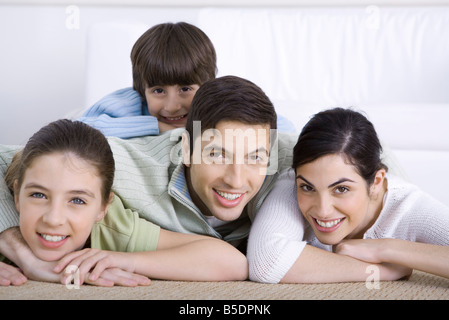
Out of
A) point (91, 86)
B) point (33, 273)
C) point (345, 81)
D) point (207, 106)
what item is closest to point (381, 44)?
point (345, 81)

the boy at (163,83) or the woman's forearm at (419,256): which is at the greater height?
the boy at (163,83)

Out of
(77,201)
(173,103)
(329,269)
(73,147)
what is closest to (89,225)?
(77,201)

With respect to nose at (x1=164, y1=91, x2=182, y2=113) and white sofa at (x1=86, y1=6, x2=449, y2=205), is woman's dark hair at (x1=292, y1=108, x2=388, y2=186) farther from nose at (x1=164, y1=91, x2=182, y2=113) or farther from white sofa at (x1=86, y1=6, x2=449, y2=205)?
white sofa at (x1=86, y1=6, x2=449, y2=205)

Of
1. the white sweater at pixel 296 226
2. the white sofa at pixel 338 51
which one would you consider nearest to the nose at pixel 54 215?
the white sweater at pixel 296 226

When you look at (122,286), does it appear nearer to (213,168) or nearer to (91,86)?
(213,168)

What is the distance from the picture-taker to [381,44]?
9.57 feet

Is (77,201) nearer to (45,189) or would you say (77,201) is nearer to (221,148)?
(45,189)

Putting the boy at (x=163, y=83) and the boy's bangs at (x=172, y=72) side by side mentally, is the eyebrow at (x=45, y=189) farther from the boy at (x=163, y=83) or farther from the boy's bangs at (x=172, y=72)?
the boy's bangs at (x=172, y=72)

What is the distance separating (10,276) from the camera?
3.75 feet

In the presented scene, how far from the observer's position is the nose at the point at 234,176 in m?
1.29

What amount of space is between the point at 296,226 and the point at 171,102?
64 cm

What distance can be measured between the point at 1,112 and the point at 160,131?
1828 mm

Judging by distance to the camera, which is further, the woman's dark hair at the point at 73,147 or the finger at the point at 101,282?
the woman's dark hair at the point at 73,147

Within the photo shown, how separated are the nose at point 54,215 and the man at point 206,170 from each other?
10 centimetres
